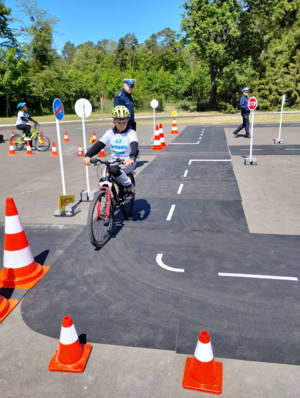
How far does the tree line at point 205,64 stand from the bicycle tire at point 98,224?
3444 centimetres

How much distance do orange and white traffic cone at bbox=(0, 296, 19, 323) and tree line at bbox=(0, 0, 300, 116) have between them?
119ft

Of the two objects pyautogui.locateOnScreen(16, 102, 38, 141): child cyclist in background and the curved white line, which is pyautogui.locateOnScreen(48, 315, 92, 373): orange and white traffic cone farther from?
pyautogui.locateOnScreen(16, 102, 38, 141): child cyclist in background

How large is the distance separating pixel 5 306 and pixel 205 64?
49.3m

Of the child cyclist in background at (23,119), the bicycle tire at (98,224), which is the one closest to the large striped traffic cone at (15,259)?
the bicycle tire at (98,224)

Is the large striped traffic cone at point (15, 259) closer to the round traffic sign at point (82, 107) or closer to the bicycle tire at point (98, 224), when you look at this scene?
the bicycle tire at point (98, 224)

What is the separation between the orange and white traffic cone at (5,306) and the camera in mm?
3542

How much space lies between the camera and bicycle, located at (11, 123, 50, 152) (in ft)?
46.8

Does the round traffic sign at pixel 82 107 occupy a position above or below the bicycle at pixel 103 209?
above

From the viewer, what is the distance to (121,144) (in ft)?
18.1

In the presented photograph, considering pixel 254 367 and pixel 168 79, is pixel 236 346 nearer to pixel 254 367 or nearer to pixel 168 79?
pixel 254 367

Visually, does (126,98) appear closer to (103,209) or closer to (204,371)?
(103,209)

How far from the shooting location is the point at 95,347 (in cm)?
306

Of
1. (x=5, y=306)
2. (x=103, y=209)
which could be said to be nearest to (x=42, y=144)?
(x=103, y=209)

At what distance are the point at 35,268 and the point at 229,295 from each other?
96.5 inches
